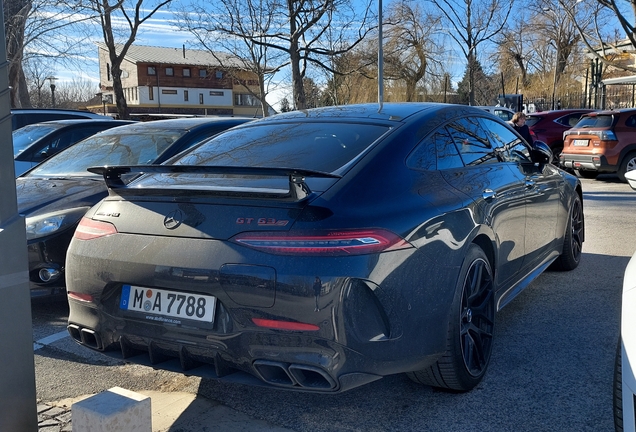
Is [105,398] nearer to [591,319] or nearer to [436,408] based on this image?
[436,408]

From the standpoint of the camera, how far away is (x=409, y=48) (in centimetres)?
3638

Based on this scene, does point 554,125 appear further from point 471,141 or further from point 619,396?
point 619,396

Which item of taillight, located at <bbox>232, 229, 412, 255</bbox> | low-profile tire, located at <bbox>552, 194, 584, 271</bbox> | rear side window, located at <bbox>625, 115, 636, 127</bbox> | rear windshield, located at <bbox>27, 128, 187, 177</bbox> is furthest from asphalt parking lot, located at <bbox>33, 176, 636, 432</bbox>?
rear side window, located at <bbox>625, 115, 636, 127</bbox>

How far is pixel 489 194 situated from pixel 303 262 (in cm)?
163

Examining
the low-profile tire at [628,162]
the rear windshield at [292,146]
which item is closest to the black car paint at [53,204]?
the rear windshield at [292,146]

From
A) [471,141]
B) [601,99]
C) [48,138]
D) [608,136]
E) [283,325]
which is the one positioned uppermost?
[601,99]

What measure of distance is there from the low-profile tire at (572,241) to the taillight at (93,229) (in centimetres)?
412

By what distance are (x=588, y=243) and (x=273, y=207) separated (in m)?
5.85

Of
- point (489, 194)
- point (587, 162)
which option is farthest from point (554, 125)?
point (489, 194)

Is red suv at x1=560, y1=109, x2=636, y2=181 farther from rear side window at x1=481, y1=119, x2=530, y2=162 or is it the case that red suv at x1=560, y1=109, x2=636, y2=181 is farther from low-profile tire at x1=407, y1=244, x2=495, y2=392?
low-profile tire at x1=407, y1=244, x2=495, y2=392

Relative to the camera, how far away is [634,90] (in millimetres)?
29344

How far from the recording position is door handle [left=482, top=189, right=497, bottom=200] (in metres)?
3.78

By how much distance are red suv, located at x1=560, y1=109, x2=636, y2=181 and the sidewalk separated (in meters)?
12.3

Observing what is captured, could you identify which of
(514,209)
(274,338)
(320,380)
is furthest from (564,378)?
(274,338)
